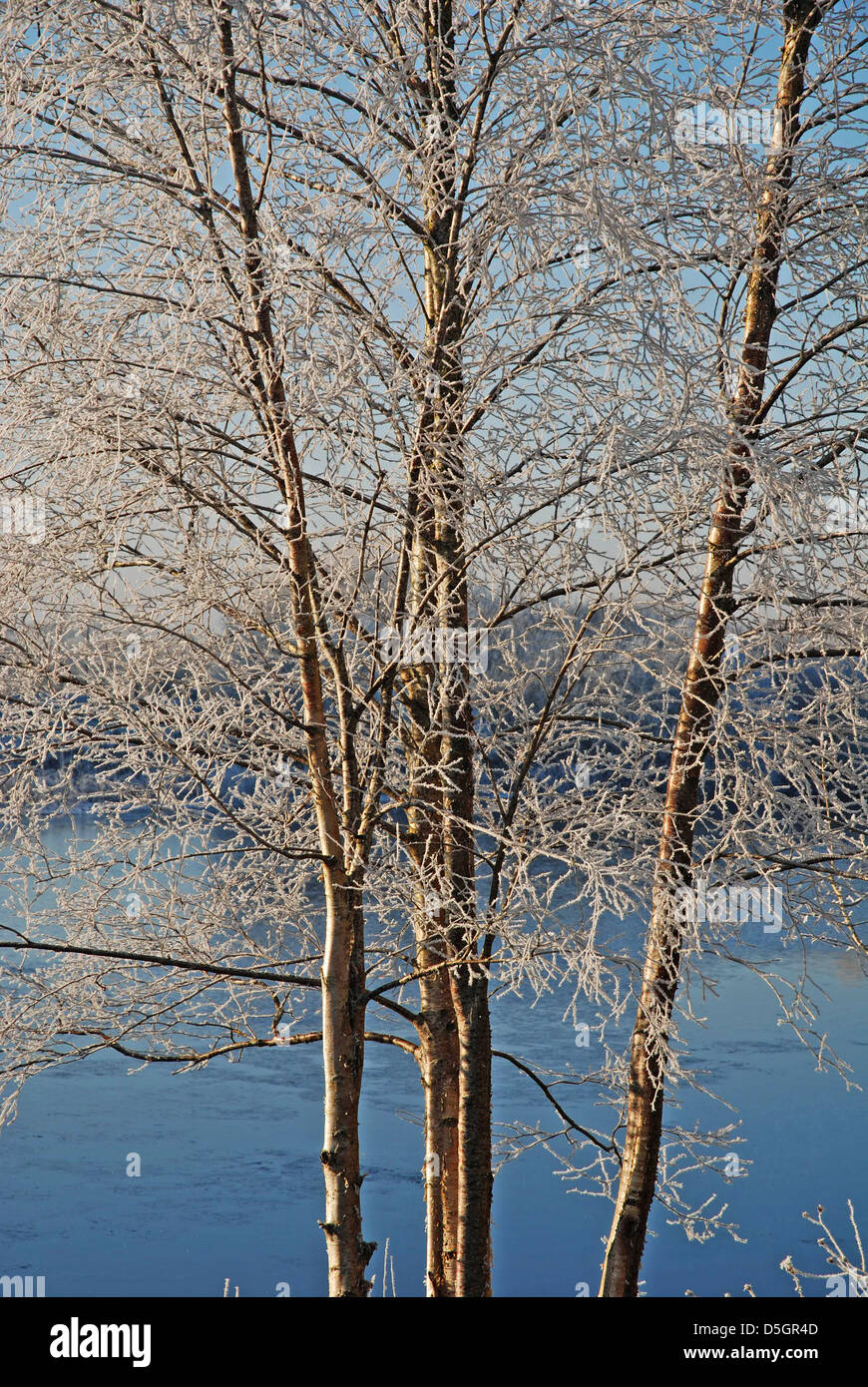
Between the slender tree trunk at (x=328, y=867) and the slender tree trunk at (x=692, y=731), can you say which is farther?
the slender tree trunk at (x=692, y=731)

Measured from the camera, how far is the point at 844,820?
5953 mm

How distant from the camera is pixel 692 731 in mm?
5473

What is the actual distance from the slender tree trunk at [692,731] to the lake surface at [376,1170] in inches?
394

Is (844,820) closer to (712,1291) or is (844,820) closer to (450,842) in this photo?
(450,842)

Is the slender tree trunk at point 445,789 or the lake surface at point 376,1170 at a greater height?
the slender tree trunk at point 445,789

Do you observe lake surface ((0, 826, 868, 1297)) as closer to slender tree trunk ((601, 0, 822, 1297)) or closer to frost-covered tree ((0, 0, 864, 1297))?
slender tree trunk ((601, 0, 822, 1297))

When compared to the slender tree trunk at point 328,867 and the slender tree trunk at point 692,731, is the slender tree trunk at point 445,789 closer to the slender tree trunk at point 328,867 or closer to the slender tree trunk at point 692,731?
the slender tree trunk at point 328,867

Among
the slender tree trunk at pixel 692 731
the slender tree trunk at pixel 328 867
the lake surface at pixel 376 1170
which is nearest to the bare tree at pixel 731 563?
the slender tree trunk at pixel 692 731

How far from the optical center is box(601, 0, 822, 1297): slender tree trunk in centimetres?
509

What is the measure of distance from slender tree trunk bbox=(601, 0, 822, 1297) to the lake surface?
1000cm

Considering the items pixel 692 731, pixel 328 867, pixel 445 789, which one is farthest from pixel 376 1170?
pixel 445 789

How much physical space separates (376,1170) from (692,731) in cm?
1707

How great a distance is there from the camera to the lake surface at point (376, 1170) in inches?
701

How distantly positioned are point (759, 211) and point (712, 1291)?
677 inches
